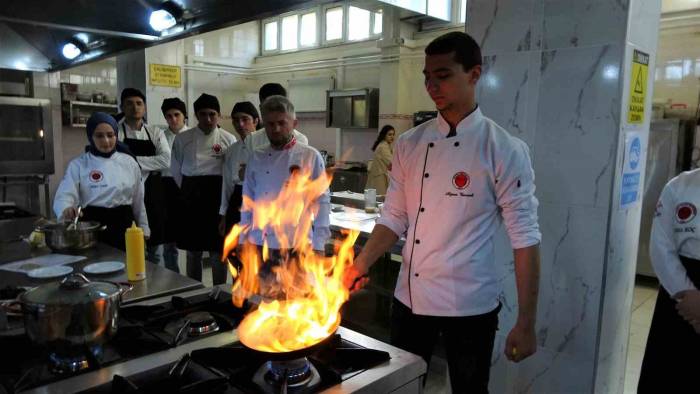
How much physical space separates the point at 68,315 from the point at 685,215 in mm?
2148

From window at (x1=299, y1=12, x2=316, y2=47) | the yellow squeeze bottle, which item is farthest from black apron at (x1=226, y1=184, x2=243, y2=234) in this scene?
window at (x1=299, y1=12, x2=316, y2=47)

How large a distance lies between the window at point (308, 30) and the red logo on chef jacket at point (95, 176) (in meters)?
7.51

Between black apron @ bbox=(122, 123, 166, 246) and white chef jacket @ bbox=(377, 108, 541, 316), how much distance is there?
2918mm

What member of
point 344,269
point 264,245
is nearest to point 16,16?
point 264,245

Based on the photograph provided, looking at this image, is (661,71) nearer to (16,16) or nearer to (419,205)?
(419,205)

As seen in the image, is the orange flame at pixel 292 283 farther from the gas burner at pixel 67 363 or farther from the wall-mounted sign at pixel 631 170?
the wall-mounted sign at pixel 631 170

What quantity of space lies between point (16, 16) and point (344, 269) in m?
2.52

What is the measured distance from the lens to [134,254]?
79.4 inches

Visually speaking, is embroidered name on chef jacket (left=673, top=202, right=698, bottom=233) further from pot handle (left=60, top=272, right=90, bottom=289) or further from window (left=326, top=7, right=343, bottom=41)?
window (left=326, top=7, right=343, bottom=41)

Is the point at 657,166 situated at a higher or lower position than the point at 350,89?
lower

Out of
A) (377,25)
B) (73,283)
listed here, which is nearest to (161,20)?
(73,283)

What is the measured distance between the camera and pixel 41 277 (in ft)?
6.48

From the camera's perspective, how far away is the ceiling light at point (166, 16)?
2555 millimetres

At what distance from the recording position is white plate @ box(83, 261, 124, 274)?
2055mm
